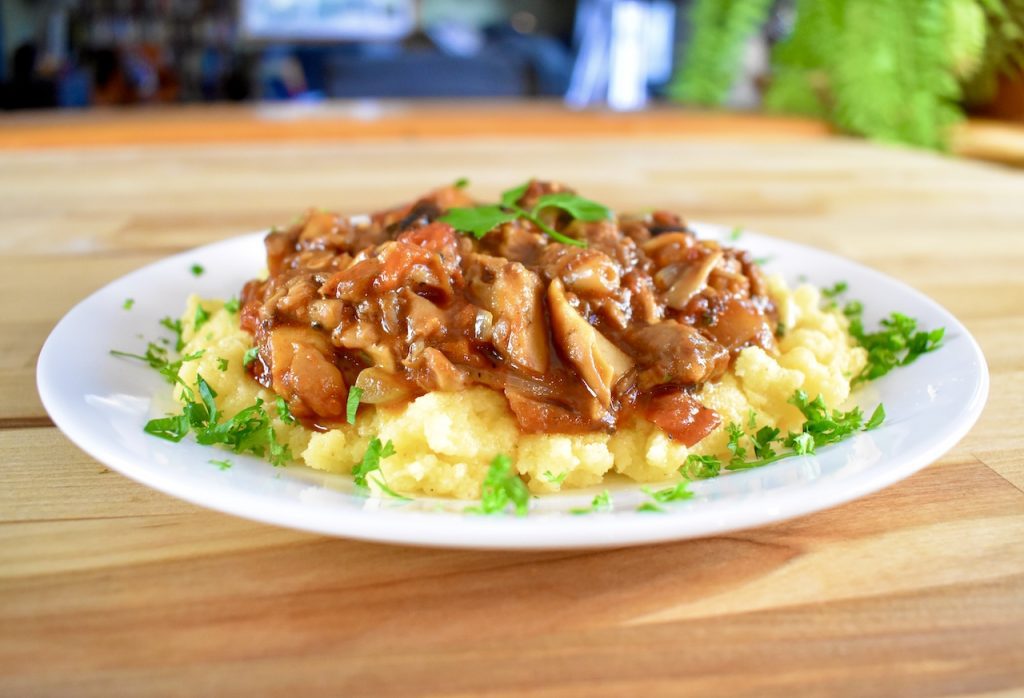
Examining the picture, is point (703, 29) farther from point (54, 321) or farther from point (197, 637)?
point (197, 637)

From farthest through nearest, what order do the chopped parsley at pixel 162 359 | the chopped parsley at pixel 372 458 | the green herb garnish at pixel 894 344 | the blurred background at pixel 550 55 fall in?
1. the blurred background at pixel 550 55
2. the green herb garnish at pixel 894 344
3. the chopped parsley at pixel 162 359
4. the chopped parsley at pixel 372 458

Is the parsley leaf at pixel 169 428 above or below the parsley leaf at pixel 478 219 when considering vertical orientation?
below

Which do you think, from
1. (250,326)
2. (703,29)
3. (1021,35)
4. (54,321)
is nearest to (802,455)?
(250,326)

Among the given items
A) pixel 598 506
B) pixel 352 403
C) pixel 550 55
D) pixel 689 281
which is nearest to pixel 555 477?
pixel 598 506

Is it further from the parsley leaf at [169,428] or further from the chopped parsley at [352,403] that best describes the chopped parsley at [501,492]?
the parsley leaf at [169,428]

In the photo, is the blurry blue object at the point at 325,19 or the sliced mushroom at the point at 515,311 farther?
the blurry blue object at the point at 325,19

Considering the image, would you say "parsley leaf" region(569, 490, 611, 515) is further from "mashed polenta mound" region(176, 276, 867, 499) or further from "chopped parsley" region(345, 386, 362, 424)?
"chopped parsley" region(345, 386, 362, 424)

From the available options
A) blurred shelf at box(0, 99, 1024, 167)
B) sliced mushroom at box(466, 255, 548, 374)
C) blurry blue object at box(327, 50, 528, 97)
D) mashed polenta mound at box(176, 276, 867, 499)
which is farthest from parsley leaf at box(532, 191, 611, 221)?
blurry blue object at box(327, 50, 528, 97)

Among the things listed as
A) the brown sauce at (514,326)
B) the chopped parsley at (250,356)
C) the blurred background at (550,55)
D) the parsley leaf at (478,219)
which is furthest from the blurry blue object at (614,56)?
the chopped parsley at (250,356)
